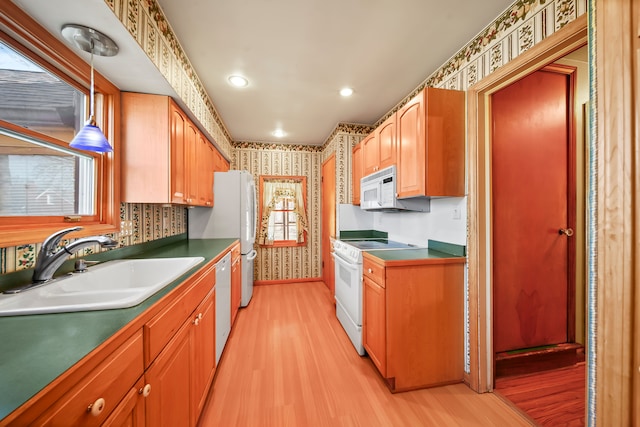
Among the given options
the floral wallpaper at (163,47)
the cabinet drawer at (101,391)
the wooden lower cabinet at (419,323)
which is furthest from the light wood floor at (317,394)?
the floral wallpaper at (163,47)

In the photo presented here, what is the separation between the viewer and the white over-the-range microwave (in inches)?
78.8

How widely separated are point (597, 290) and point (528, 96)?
1.59 meters

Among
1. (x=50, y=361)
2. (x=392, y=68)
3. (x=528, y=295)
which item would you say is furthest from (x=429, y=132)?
(x=50, y=361)

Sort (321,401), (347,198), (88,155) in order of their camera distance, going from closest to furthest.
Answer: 1. (88,155)
2. (321,401)
3. (347,198)

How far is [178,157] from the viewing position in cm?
176

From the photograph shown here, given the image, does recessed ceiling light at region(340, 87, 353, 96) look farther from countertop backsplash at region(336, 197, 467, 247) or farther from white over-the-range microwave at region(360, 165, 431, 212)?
countertop backsplash at region(336, 197, 467, 247)

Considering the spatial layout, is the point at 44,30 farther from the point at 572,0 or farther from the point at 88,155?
the point at 572,0

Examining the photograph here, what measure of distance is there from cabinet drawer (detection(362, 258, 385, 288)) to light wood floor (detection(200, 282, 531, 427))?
28.7 inches

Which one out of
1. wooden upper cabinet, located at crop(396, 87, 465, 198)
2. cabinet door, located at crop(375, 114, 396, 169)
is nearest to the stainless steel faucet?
wooden upper cabinet, located at crop(396, 87, 465, 198)

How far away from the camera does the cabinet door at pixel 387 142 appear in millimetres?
2049

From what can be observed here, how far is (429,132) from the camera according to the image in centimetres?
164

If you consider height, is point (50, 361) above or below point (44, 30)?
below

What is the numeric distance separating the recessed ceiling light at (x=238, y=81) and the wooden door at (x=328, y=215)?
1.46 m

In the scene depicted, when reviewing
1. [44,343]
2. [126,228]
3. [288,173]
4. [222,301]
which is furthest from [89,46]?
[288,173]
